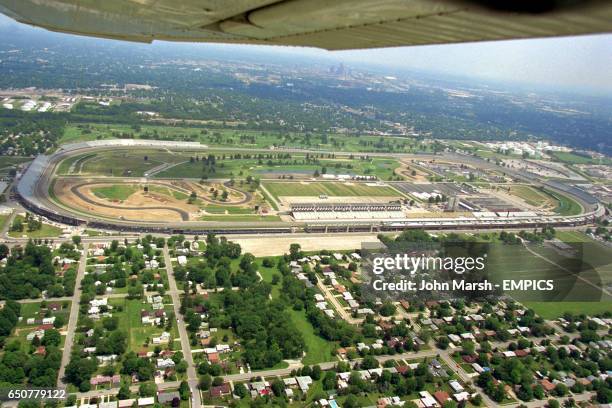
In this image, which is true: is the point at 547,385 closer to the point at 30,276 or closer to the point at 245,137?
the point at 30,276

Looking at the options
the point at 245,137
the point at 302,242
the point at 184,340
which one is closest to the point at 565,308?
the point at 302,242

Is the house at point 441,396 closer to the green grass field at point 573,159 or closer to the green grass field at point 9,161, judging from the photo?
the green grass field at point 9,161

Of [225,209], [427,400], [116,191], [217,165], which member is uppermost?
[217,165]

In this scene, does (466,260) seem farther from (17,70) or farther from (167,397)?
(17,70)

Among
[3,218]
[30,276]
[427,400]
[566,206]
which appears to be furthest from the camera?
[566,206]

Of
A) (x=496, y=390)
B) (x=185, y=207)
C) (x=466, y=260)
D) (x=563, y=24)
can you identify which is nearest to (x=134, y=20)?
(x=563, y=24)

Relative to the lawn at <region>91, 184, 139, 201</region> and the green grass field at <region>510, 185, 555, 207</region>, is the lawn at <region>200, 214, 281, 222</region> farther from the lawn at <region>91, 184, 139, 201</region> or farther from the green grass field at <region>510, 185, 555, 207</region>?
the green grass field at <region>510, 185, 555, 207</region>
